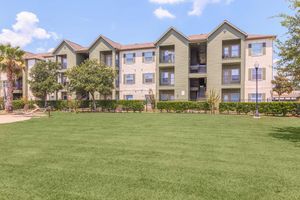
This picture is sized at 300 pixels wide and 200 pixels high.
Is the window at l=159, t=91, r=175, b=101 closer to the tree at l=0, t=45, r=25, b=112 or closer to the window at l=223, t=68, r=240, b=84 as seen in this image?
the window at l=223, t=68, r=240, b=84

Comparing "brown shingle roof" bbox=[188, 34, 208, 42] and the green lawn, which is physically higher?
"brown shingle roof" bbox=[188, 34, 208, 42]

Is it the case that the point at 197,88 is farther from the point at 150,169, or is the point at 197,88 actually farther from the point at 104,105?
the point at 150,169

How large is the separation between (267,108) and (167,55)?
659 inches

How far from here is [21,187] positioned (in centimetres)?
503

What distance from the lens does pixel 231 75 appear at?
1288 inches

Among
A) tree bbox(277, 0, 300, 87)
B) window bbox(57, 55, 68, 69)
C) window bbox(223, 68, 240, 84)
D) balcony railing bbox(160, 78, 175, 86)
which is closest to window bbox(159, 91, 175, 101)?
balcony railing bbox(160, 78, 175, 86)

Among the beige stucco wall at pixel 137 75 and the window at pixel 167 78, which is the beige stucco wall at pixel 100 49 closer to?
the beige stucco wall at pixel 137 75

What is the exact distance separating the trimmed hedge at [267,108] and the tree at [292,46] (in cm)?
1320

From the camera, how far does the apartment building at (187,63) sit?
31.3 metres

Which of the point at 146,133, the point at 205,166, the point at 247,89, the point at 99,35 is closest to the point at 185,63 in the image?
the point at 247,89

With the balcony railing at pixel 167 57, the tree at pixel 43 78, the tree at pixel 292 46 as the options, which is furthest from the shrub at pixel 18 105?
the tree at pixel 292 46

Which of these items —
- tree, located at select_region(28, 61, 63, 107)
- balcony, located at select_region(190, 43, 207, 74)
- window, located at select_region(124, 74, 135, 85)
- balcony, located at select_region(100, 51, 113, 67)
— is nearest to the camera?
balcony, located at select_region(190, 43, 207, 74)

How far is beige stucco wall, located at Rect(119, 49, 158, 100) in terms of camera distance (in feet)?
121

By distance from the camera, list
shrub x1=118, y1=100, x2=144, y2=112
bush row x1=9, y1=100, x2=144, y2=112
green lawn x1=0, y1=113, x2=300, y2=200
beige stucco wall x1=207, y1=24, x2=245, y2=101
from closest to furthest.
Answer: green lawn x1=0, y1=113, x2=300, y2=200 → shrub x1=118, y1=100, x2=144, y2=112 → bush row x1=9, y1=100, x2=144, y2=112 → beige stucco wall x1=207, y1=24, x2=245, y2=101
